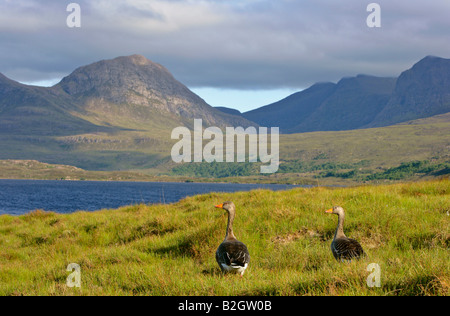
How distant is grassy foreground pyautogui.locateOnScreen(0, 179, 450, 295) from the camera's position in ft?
25.3

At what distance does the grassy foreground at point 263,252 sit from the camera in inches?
304

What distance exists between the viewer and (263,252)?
11.9 meters

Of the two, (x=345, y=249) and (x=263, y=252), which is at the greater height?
(x=345, y=249)

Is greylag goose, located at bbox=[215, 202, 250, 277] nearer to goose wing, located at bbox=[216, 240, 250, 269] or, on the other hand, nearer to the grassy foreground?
goose wing, located at bbox=[216, 240, 250, 269]

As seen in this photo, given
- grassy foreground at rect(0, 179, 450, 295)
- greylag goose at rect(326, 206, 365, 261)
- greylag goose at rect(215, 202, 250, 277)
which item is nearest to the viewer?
grassy foreground at rect(0, 179, 450, 295)

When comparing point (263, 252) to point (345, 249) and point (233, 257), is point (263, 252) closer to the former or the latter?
point (233, 257)

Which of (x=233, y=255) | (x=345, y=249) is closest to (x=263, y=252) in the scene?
(x=233, y=255)

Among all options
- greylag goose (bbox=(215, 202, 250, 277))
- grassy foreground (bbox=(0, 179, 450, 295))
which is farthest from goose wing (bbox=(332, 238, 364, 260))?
greylag goose (bbox=(215, 202, 250, 277))

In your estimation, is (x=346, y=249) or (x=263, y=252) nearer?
(x=346, y=249)

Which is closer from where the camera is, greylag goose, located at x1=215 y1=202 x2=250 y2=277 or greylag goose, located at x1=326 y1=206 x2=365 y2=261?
greylag goose, located at x1=215 y1=202 x2=250 y2=277

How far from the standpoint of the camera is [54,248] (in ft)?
55.0
